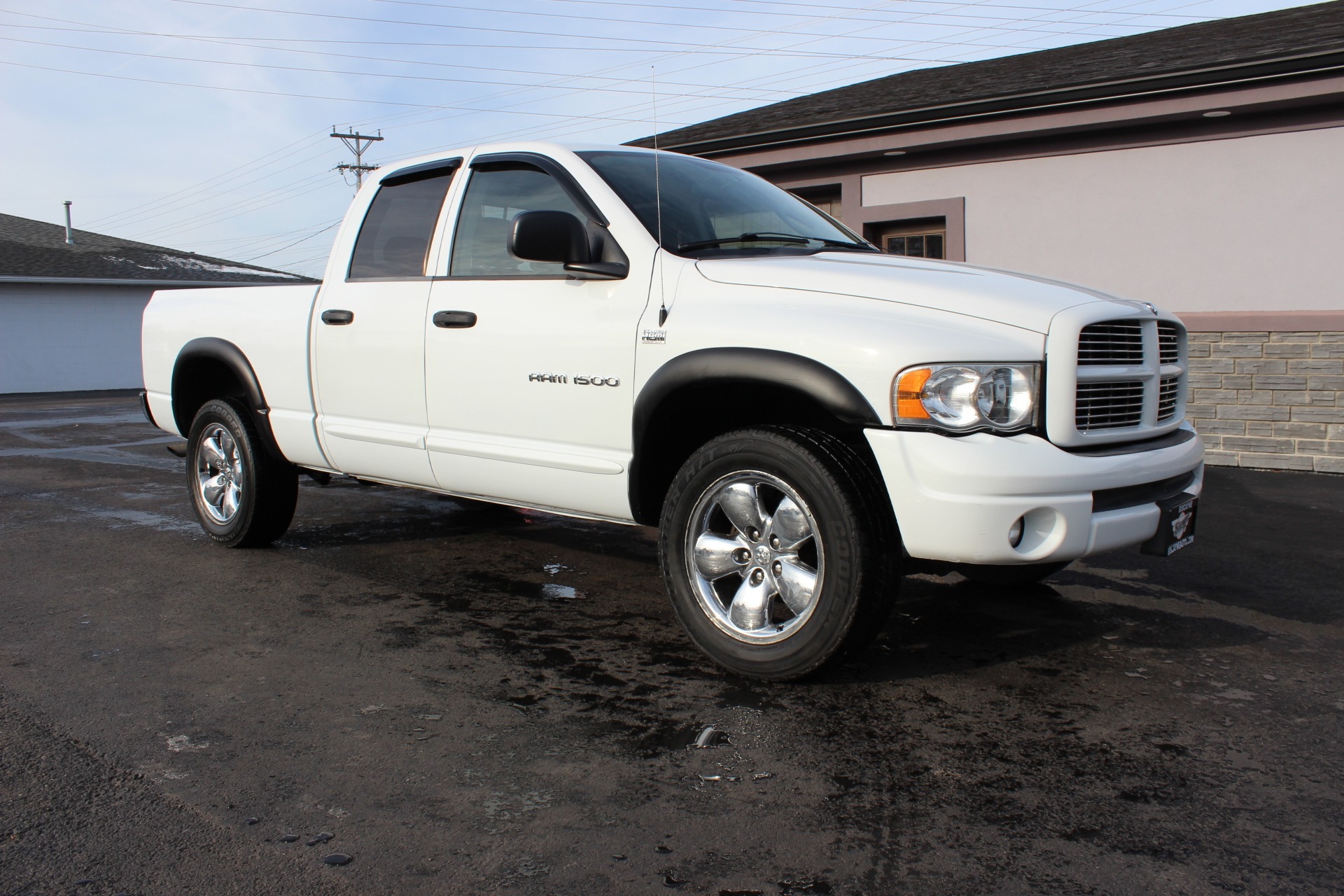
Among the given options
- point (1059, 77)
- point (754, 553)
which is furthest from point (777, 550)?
point (1059, 77)

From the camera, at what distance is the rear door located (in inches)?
203

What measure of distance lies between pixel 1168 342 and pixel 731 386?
1.79 metres

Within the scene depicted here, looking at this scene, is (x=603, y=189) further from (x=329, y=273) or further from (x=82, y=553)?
(x=82, y=553)

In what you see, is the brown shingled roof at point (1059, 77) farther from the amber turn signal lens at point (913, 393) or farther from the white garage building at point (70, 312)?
the white garage building at point (70, 312)

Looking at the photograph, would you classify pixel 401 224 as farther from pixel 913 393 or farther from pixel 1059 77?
pixel 1059 77

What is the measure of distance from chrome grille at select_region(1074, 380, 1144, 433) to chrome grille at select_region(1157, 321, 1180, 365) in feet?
1.16

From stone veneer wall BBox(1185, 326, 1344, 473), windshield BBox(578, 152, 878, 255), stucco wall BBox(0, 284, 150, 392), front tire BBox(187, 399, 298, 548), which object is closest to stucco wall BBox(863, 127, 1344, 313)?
stone veneer wall BBox(1185, 326, 1344, 473)

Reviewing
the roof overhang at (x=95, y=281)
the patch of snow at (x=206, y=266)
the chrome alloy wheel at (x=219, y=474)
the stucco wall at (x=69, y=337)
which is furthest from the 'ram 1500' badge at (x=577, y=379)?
the patch of snow at (x=206, y=266)

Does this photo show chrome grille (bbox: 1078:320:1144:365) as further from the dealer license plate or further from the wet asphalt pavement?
the wet asphalt pavement

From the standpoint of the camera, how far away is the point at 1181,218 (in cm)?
1058

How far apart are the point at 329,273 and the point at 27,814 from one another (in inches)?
130

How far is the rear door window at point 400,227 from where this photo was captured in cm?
530

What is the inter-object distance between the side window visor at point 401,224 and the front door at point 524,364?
234mm

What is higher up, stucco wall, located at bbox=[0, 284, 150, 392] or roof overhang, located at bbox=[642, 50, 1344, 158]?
roof overhang, located at bbox=[642, 50, 1344, 158]
